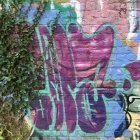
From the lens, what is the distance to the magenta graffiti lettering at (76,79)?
6.60 meters

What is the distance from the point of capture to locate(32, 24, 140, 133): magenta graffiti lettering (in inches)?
260

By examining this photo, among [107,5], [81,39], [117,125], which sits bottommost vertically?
[117,125]

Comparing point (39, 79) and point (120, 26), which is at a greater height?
point (120, 26)

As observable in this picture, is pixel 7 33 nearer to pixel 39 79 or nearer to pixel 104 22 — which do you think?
pixel 39 79

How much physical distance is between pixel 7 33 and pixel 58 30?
730mm

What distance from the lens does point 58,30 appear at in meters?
6.68

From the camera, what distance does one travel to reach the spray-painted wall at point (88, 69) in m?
6.52

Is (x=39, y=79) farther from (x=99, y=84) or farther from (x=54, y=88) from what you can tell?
(x=99, y=84)

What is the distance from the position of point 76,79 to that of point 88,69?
23 cm

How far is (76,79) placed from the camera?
6.70m

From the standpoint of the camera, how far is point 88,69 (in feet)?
21.8

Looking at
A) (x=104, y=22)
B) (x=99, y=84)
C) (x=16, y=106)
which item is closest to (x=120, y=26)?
(x=104, y=22)

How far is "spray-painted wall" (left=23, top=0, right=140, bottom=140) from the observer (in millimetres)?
6516

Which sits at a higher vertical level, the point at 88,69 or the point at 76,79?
the point at 88,69
